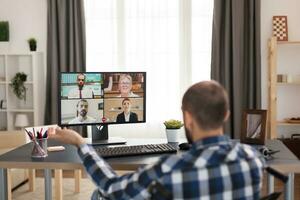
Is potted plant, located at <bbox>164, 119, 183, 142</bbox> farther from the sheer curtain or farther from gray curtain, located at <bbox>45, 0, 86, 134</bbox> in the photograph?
gray curtain, located at <bbox>45, 0, 86, 134</bbox>

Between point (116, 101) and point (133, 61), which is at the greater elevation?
point (133, 61)

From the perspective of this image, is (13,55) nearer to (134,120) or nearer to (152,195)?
(134,120)

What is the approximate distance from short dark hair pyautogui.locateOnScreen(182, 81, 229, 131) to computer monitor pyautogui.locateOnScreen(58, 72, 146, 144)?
4.11ft

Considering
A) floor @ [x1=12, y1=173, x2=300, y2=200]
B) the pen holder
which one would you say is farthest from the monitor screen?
floor @ [x1=12, y1=173, x2=300, y2=200]

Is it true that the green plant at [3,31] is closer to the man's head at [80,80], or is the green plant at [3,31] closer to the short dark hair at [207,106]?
the man's head at [80,80]

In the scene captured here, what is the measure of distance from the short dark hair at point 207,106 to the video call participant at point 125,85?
4.22ft

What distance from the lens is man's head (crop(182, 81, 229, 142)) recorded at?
1.27 m

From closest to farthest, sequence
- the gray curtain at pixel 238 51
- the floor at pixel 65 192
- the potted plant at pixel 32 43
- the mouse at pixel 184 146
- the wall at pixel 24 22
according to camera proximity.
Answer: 1. the mouse at pixel 184 146
2. the floor at pixel 65 192
3. the gray curtain at pixel 238 51
4. the potted plant at pixel 32 43
5. the wall at pixel 24 22

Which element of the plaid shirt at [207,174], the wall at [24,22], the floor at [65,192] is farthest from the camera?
the wall at [24,22]

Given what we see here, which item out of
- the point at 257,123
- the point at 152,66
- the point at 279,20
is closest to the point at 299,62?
the point at 279,20

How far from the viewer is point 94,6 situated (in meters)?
5.02

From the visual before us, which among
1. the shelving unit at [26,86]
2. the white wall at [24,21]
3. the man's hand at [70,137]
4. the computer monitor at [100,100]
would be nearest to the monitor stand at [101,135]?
the computer monitor at [100,100]

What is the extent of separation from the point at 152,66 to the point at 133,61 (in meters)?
0.23

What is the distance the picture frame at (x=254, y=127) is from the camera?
231cm
